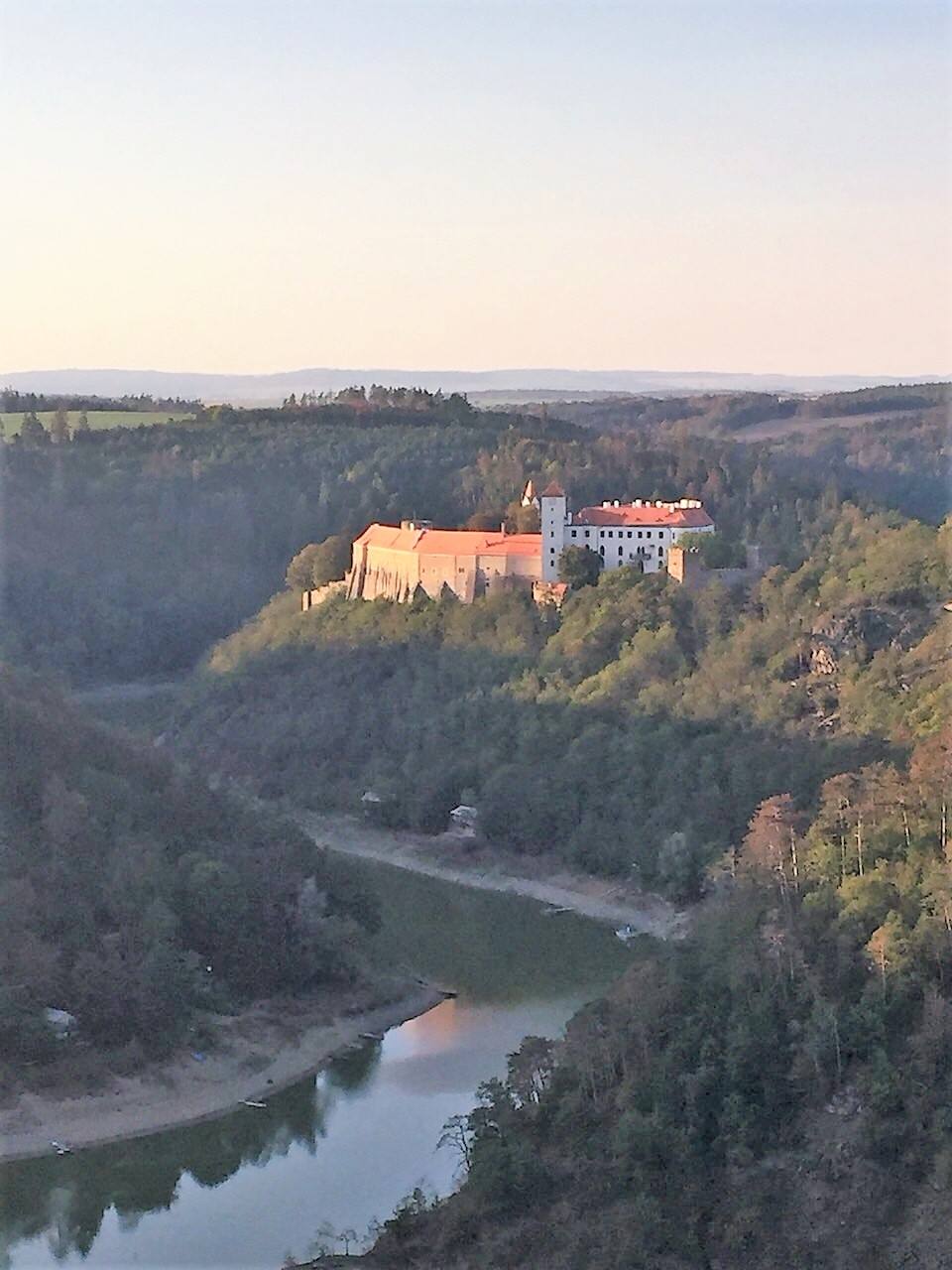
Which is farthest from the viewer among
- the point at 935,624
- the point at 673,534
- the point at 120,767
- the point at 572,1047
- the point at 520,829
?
the point at 673,534

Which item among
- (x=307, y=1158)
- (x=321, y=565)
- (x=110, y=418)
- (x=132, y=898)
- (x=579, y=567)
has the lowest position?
(x=307, y=1158)

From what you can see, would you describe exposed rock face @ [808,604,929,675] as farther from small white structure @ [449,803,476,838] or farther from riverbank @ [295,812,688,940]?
small white structure @ [449,803,476,838]

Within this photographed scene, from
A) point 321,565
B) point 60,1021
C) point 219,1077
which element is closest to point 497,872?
point 219,1077

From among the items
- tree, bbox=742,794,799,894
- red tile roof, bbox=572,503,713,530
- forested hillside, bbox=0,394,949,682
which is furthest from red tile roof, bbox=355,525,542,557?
tree, bbox=742,794,799,894

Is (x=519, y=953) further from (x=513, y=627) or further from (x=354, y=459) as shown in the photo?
(x=354, y=459)

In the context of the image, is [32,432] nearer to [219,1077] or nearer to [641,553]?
[641,553]

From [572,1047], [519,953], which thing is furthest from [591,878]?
[572,1047]
